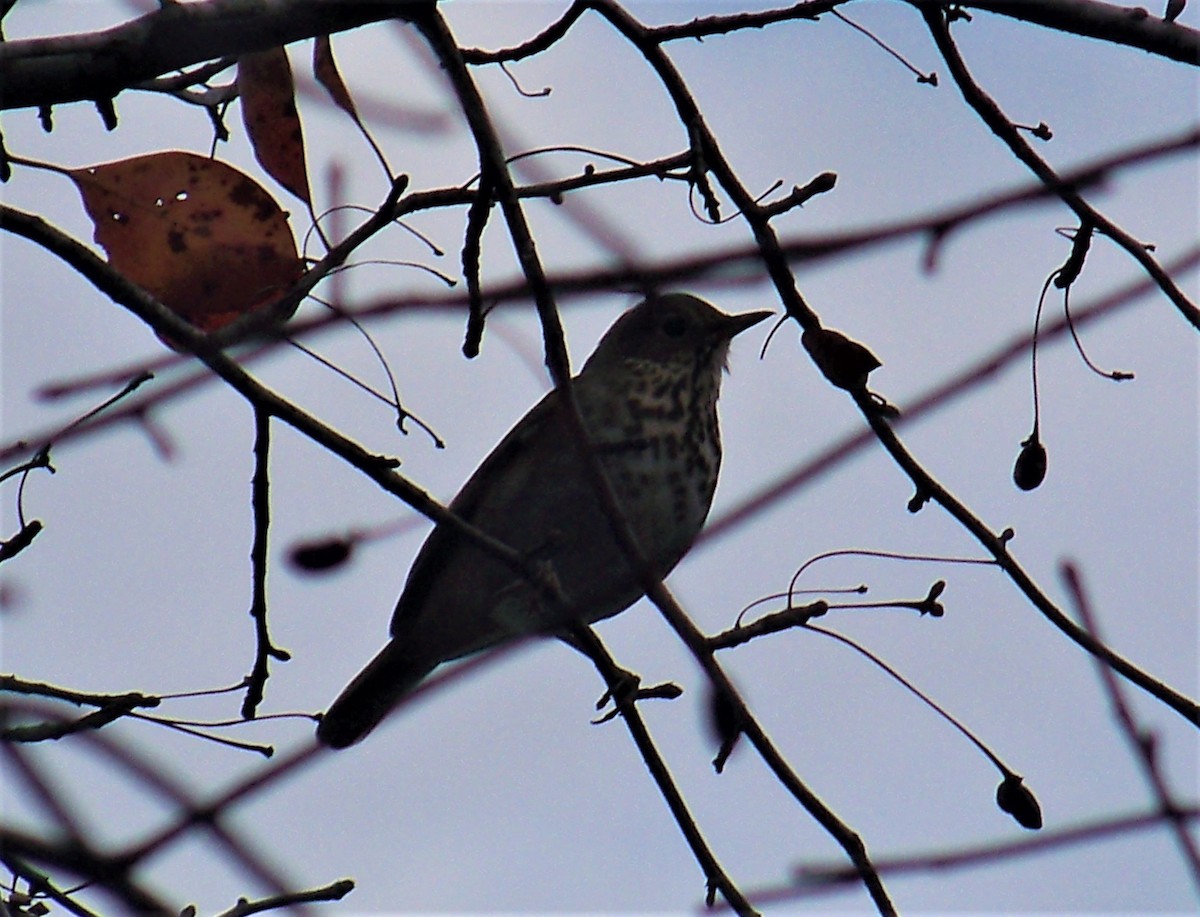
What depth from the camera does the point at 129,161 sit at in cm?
316

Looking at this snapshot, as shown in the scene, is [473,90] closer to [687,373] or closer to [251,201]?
[251,201]

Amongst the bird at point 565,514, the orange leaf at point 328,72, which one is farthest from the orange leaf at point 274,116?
the bird at point 565,514

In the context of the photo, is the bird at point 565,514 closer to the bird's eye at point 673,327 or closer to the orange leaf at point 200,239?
the bird's eye at point 673,327

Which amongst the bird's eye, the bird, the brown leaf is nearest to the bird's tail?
the bird

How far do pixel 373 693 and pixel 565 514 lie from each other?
2.85 ft

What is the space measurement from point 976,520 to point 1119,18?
3.30 feet

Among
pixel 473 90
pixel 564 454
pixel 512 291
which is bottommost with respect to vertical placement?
pixel 512 291

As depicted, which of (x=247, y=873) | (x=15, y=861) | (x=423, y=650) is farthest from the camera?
(x=423, y=650)

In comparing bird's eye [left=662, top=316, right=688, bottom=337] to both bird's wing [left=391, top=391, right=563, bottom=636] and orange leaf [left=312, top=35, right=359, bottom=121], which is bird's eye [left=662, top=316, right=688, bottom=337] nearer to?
bird's wing [left=391, top=391, right=563, bottom=636]

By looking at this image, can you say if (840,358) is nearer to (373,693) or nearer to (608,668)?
(608,668)

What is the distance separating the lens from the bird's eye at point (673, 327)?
5.84 m

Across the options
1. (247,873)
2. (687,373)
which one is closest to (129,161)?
(247,873)

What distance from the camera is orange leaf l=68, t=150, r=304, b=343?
3.00 metres

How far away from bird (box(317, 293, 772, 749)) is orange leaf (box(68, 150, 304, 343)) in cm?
186
